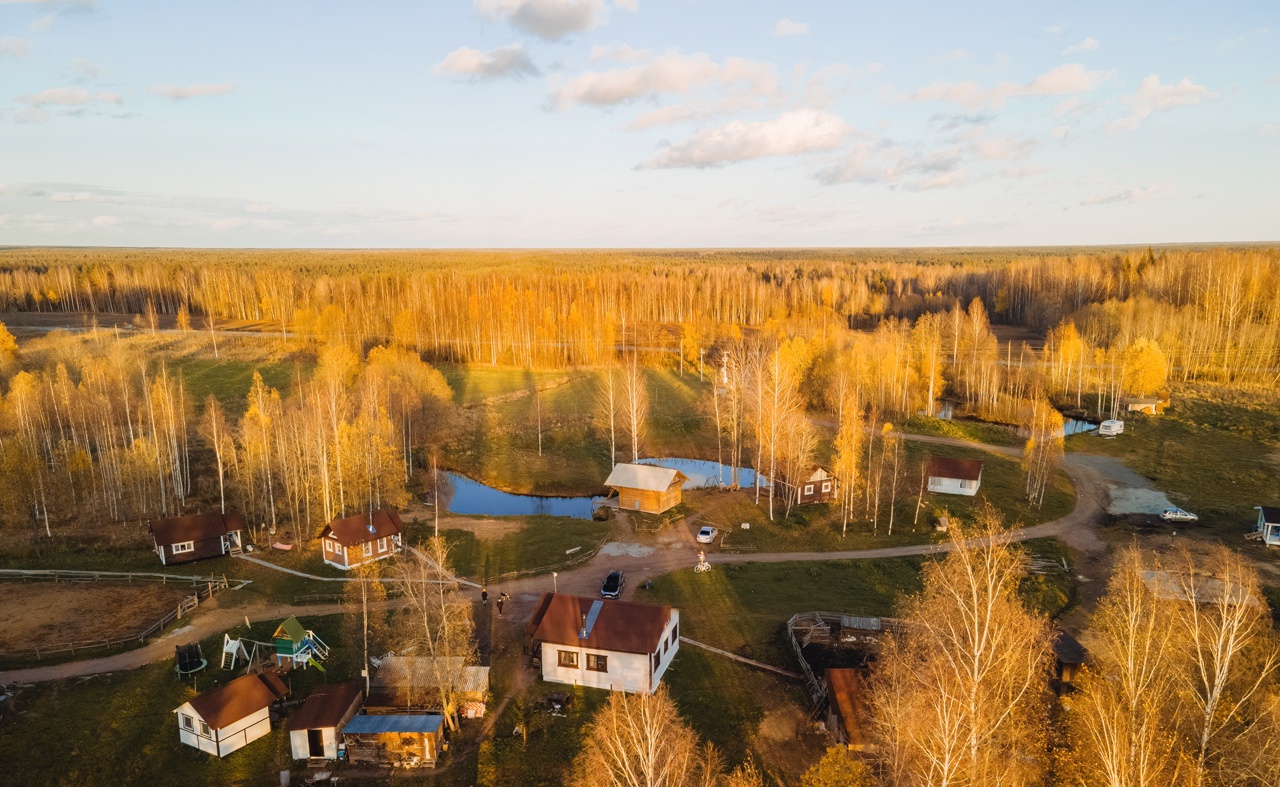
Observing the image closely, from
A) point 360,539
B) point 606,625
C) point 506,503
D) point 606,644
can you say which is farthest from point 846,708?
point 506,503

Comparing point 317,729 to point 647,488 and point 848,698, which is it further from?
point 647,488

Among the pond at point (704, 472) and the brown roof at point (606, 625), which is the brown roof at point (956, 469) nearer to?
the pond at point (704, 472)

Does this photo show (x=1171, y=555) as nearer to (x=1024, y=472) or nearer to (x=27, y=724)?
(x=1024, y=472)

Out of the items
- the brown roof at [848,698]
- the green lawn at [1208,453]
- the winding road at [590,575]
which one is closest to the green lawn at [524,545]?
the winding road at [590,575]

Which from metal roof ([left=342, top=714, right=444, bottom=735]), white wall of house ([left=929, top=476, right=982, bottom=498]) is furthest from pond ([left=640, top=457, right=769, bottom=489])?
metal roof ([left=342, top=714, right=444, bottom=735])

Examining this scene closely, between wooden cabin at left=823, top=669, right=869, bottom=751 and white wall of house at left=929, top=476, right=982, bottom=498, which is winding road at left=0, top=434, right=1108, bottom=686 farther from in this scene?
wooden cabin at left=823, top=669, right=869, bottom=751
